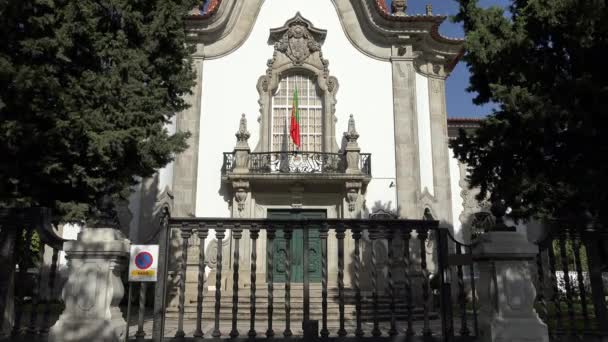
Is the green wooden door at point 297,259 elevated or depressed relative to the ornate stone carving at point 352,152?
depressed

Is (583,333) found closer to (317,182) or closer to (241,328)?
(241,328)

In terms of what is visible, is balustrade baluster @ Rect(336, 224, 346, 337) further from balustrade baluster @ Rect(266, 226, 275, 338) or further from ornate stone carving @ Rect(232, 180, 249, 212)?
ornate stone carving @ Rect(232, 180, 249, 212)

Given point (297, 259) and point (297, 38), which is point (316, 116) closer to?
point (297, 38)

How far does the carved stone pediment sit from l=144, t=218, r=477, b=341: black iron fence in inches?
238

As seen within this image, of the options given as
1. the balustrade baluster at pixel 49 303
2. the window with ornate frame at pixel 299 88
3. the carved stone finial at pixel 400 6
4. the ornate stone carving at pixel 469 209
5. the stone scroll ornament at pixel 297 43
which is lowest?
the balustrade baluster at pixel 49 303

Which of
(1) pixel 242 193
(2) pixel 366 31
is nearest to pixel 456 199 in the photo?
(2) pixel 366 31

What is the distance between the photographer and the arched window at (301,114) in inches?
Answer: 617

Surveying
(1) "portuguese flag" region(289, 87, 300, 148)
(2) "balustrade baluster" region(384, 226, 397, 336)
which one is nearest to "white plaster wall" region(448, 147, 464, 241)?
(1) "portuguese flag" region(289, 87, 300, 148)

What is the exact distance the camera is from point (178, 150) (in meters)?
10.0

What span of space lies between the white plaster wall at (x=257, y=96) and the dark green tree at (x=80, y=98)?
502 cm

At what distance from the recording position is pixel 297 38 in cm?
1614

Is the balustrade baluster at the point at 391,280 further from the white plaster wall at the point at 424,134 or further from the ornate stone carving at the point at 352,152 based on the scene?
the white plaster wall at the point at 424,134

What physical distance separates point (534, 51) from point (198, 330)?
697 cm

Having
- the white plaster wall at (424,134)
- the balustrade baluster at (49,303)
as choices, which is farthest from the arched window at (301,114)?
the balustrade baluster at (49,303)
